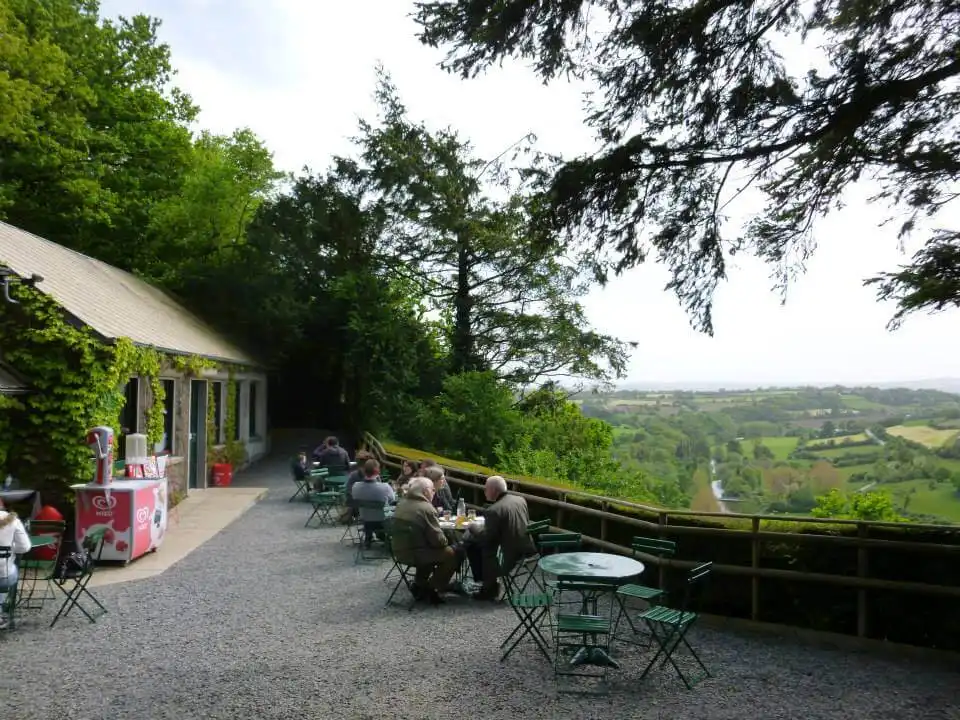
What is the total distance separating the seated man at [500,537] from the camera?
24.8 feet

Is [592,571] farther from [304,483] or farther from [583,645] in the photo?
[304,483]

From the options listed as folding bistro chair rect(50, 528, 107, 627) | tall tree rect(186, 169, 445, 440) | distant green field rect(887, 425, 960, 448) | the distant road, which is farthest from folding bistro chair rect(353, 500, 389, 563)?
tall tree rect(186, 169, 445, 440)

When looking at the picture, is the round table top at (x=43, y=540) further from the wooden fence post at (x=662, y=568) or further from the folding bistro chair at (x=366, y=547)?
the wooden fence post at (x=662, y=568)

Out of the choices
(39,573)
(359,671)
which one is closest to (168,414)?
(39,573)

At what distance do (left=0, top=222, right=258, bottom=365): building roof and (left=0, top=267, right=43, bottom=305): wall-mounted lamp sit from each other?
17cm

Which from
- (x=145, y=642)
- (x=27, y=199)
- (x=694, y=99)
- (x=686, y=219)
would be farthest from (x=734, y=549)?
(x=27, y=199)

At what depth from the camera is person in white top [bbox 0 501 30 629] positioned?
6570mm

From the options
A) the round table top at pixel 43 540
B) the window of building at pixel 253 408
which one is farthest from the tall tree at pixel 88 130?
the round table top at pixel 43 540

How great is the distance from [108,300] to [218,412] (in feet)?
16.3

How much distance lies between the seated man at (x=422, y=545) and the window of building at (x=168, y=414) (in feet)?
25.7

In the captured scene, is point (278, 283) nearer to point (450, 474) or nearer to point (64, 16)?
point (64, 16)

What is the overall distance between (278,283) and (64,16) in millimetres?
11310

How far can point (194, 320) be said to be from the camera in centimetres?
2083

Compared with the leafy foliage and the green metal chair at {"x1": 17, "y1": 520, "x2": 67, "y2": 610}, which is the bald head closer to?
the green metal chair at {"x1": 17, "y1": 520, "x2": 67, "y2": 610}
